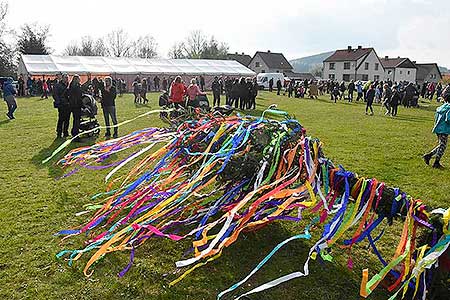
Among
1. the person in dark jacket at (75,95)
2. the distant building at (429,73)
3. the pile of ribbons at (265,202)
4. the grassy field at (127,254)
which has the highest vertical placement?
the distant building at (429,73)

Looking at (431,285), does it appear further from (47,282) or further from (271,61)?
(271,61)

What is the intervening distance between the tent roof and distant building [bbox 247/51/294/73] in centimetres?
3364

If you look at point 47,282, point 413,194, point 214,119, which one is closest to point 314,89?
point 413,194

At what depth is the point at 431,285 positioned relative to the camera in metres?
3.19

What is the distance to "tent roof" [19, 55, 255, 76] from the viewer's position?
31156 millimetres

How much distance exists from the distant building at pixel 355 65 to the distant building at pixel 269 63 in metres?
8.78

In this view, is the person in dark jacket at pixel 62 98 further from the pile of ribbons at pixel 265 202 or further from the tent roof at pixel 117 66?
the tent roof at pixel 117 66

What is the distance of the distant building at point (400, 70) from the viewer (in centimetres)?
7575

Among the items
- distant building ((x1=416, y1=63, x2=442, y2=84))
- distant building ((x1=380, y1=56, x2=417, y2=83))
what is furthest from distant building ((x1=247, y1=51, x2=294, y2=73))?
distant building ((x1=416, y1=63, x2=442, y2=84))

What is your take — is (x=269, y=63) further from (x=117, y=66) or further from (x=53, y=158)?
(x=53, y=158)

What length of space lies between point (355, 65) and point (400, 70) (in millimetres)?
11531

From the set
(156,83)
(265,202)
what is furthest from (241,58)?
(265,202)

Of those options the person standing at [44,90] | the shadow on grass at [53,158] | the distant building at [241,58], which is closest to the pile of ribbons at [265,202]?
the shadow on grass at [53,158]

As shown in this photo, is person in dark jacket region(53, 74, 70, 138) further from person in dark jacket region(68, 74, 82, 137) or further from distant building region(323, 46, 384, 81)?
distant building region(323, 46, 384, 81)
